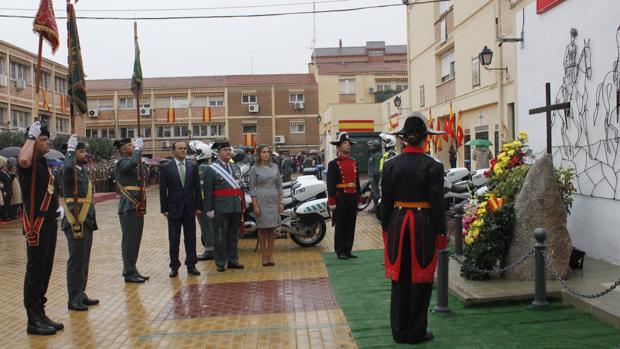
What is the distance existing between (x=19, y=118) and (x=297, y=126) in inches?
1111

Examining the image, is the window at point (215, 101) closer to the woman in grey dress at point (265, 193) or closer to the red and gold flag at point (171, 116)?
the red and gold flag at point (171, 116)

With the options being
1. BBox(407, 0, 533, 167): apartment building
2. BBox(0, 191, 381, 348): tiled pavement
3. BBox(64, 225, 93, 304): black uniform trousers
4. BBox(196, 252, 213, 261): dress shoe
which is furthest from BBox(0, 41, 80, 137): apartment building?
BBox(64, 225, 93, 304): black uniform trousers

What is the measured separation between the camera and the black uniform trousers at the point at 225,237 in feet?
30.7

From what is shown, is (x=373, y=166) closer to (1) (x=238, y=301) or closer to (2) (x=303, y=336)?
(1) (x=238, y=301)

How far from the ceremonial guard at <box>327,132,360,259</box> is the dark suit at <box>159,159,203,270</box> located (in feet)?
7.17

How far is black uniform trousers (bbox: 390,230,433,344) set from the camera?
5328 mm

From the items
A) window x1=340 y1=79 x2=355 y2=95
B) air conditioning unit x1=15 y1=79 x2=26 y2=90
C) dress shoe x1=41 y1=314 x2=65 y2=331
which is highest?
window x1=340 y1=79 x2=355 y2=95

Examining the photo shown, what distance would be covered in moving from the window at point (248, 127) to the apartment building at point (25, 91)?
61.3ft

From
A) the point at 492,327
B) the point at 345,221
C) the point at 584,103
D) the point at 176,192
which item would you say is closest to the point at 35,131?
the point at 176,192

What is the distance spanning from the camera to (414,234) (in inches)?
210

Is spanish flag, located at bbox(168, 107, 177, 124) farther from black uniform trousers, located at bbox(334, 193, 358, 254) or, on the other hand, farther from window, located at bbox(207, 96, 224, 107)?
black uniform trousers, located at bbox(334, 193, 358, 254)

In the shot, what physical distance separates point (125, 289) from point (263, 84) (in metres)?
52.6

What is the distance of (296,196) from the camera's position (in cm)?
1178

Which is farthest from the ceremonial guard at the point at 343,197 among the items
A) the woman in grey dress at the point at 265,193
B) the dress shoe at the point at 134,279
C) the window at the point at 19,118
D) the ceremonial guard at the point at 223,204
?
the window at the point at 19,118
